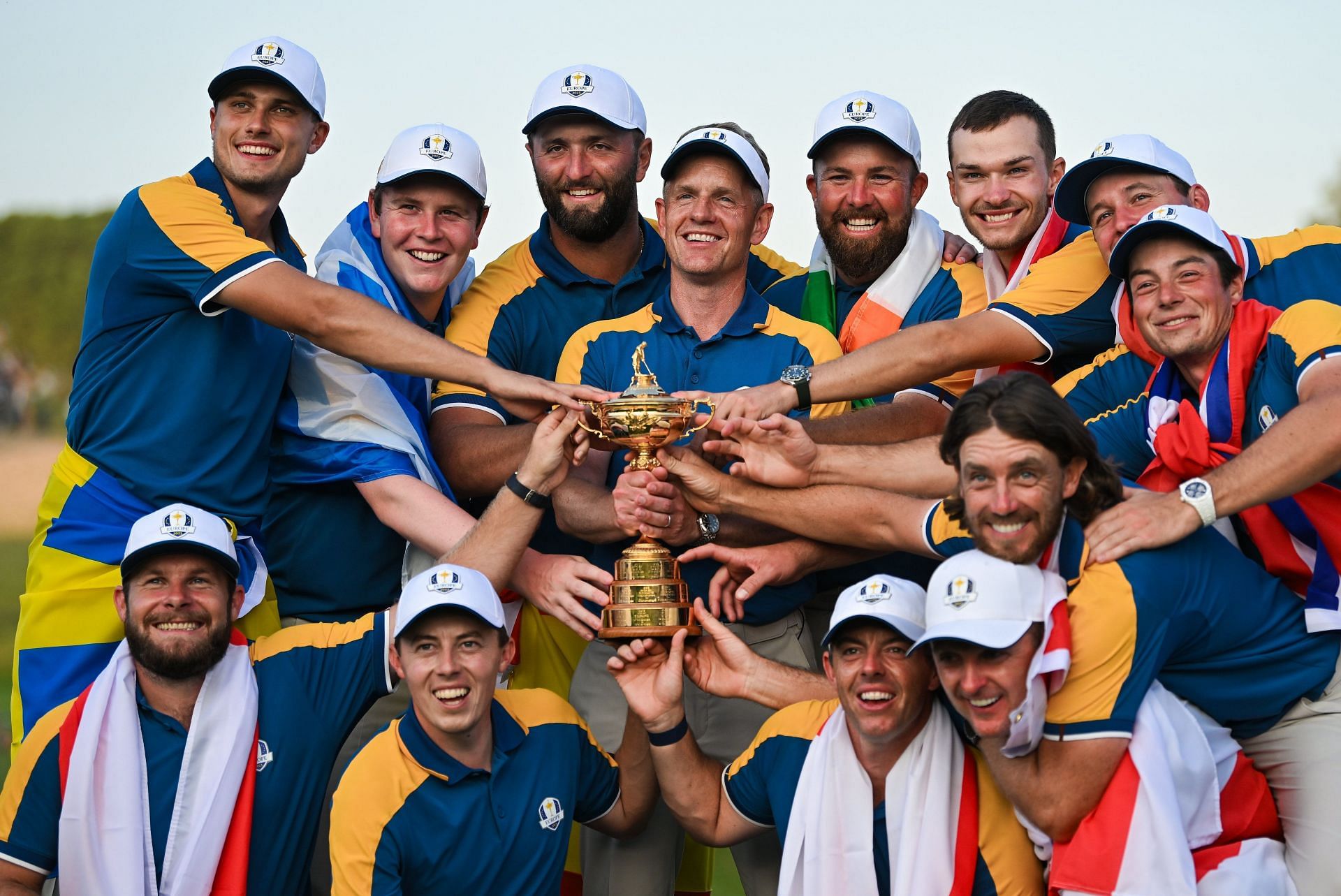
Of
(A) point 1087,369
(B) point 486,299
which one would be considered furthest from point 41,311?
(A) point 1087,369

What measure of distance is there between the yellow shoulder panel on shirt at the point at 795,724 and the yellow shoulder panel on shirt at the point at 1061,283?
2081 millimetres

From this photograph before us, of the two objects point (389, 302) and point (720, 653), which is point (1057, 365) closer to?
point (720, 653)

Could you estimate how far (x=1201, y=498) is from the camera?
5.19 meters

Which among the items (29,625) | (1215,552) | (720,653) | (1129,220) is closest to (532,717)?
(720,653)

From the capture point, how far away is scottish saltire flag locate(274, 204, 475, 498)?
22.2ft

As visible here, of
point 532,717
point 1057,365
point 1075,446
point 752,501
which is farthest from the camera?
point 1057,365

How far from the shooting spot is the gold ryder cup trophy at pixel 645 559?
5773 mm

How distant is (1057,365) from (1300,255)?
126cm

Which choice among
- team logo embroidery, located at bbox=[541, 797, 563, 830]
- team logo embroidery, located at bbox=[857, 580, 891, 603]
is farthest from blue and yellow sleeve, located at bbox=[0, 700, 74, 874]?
team logo embroidery, located at bbox=[857, 580, 891, 603]

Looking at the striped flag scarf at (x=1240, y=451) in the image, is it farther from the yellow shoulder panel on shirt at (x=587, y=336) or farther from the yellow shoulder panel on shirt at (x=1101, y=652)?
the yellow shoulder panel on shirt at (x=587, y=336)

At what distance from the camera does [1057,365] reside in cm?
704

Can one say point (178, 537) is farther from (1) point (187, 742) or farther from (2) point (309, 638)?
(1) point (187, 742)

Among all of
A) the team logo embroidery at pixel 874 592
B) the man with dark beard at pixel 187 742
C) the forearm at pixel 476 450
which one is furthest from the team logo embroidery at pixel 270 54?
the team logo embroidery at pixel 874 592

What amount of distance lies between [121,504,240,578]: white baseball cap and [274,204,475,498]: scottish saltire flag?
72 cm
